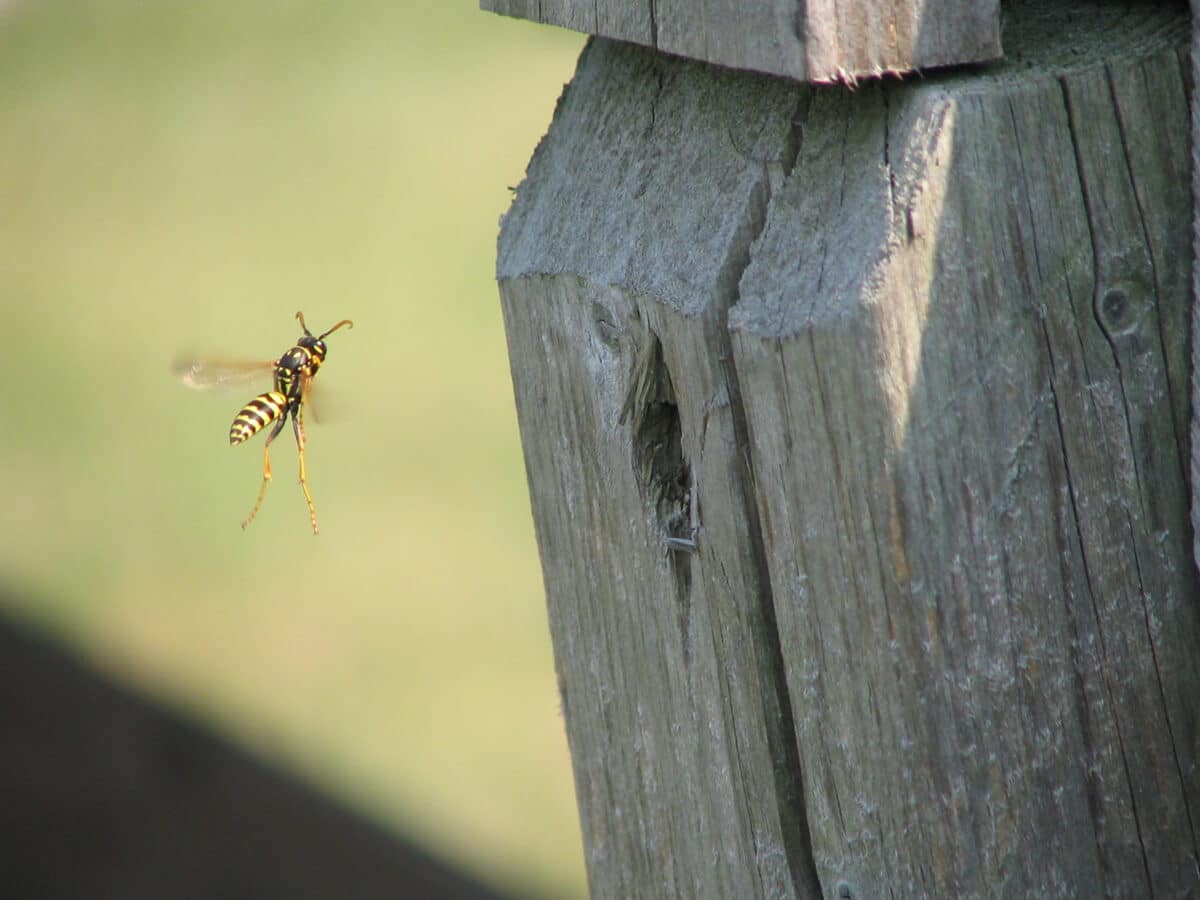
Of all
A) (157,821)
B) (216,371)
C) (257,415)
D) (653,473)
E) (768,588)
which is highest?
(216,371)

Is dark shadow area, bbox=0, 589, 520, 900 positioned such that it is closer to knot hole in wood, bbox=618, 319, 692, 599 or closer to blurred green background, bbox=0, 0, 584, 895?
blurred green background, bbox=0, 0, 584, 895

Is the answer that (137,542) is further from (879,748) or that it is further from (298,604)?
(879,748)

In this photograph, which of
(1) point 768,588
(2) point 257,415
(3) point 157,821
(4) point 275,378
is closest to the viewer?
(1) point 768,588

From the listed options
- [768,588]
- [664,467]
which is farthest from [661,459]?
[768,588]

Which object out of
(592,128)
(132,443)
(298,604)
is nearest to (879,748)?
(592,128)

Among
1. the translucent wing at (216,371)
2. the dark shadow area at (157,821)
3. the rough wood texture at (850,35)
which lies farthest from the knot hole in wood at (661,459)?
the dark shadow area at (157,821)

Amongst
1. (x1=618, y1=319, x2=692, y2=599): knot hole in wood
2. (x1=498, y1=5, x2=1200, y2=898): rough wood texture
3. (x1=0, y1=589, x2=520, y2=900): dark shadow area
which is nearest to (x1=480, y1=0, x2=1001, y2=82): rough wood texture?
(x1=498, y1=5, x2=1200, y2=898): rough wood texture

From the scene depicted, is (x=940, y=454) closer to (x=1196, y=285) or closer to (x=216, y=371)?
(x=1196, y=285)
